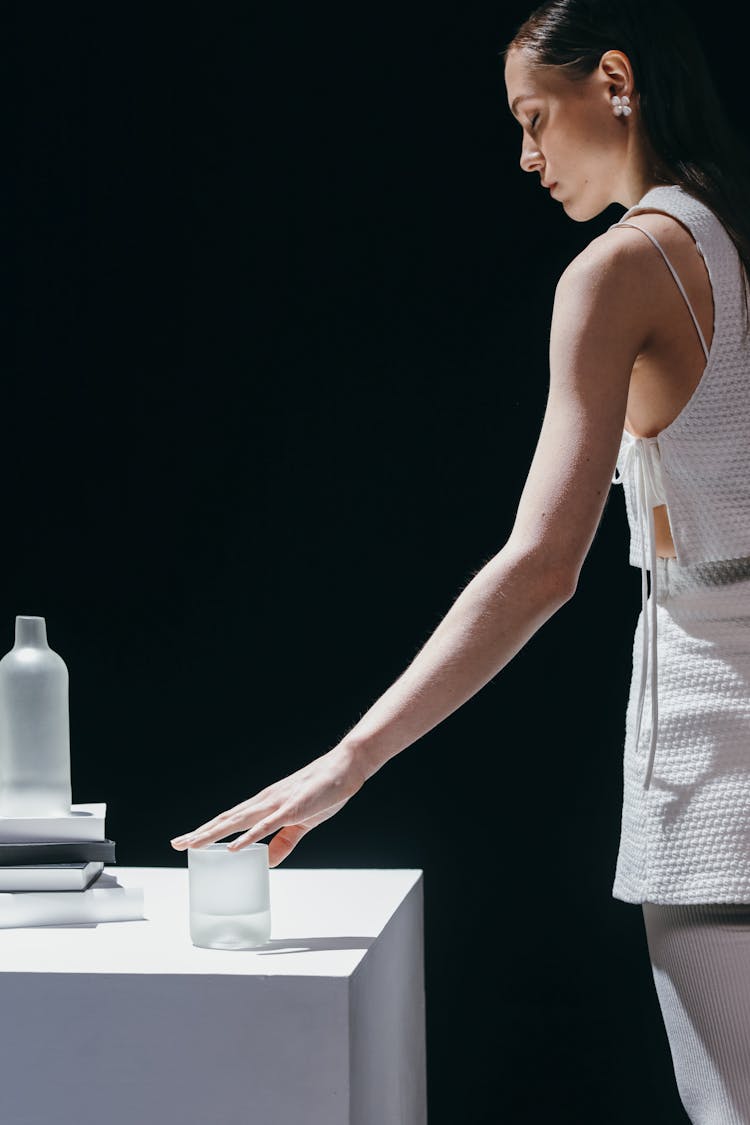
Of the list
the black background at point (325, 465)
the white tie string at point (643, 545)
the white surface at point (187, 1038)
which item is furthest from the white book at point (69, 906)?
the black background at point (325, 465)

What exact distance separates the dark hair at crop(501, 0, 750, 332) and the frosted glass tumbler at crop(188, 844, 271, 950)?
2.29 feet

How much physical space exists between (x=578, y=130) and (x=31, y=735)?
833 mm

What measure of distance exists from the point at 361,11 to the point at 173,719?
51.7 inches

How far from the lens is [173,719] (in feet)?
8.07

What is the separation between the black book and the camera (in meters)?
1.39

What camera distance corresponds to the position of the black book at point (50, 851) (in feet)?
4.57

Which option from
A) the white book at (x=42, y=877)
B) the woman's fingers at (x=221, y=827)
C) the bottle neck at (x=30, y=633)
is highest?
the bottle neck at (x=30, y=633)

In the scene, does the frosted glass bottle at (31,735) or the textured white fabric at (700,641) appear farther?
the frosted glass bottle at (31,735)

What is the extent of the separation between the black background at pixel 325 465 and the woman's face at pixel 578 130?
1115 millimetres

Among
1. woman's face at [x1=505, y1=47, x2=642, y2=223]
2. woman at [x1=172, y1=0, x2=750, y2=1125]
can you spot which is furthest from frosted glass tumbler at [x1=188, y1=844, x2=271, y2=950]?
woman's face at [x1=505, y1=47, x2=642, y2=223]

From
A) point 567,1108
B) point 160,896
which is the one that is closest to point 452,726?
point 567,1108

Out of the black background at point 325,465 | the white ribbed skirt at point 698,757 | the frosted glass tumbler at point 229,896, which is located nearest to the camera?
the white ribbed skirt at point 698,757

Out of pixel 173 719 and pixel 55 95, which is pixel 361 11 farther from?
pixel 173 719

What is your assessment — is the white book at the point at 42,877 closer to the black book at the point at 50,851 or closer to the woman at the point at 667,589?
the black book at the point at 50,851
